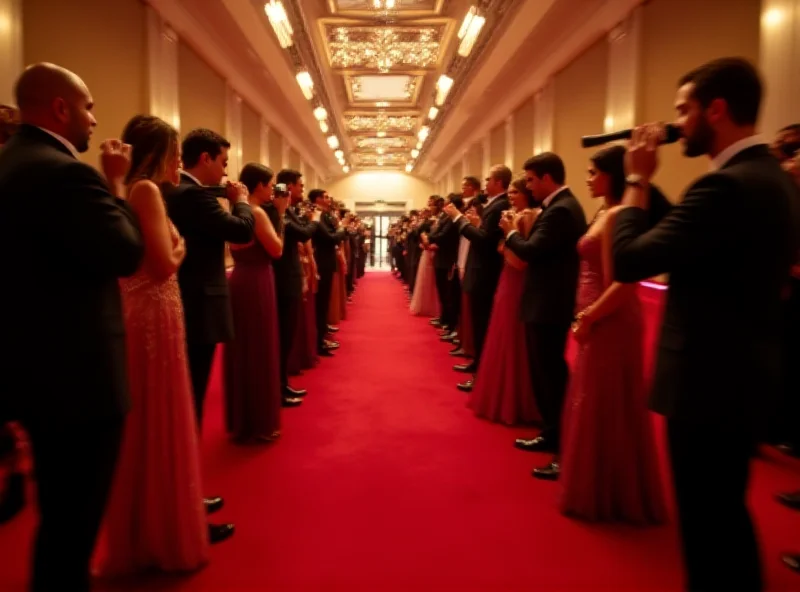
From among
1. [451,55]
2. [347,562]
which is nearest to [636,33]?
[451,55]

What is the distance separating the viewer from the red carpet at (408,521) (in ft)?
6.70

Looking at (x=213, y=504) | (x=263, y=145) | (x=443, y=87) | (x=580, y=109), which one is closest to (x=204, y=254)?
(x=213, y=504)

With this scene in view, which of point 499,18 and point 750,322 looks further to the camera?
point 499,18

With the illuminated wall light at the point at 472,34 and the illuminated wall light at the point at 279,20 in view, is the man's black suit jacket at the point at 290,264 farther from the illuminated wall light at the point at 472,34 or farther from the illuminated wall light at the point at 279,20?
the illuminated wall light at the point at 472,34

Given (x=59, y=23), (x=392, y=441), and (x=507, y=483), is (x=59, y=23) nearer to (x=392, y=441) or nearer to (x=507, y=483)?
(x=392, y=441)

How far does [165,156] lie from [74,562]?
1.27 m

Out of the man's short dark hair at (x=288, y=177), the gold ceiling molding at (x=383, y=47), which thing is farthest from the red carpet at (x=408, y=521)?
the gold ceiling molding at (x=383, y=47)

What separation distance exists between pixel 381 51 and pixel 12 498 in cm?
864

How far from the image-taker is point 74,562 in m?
1.42

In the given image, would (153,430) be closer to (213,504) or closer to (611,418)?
(213,504)

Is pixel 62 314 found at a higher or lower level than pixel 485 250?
lower

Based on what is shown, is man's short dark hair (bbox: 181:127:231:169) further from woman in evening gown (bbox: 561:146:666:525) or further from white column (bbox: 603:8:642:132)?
white column (bbox: 603:8:642:132)

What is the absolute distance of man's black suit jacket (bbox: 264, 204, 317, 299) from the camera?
4.07 m

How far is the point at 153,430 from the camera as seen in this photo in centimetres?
196
